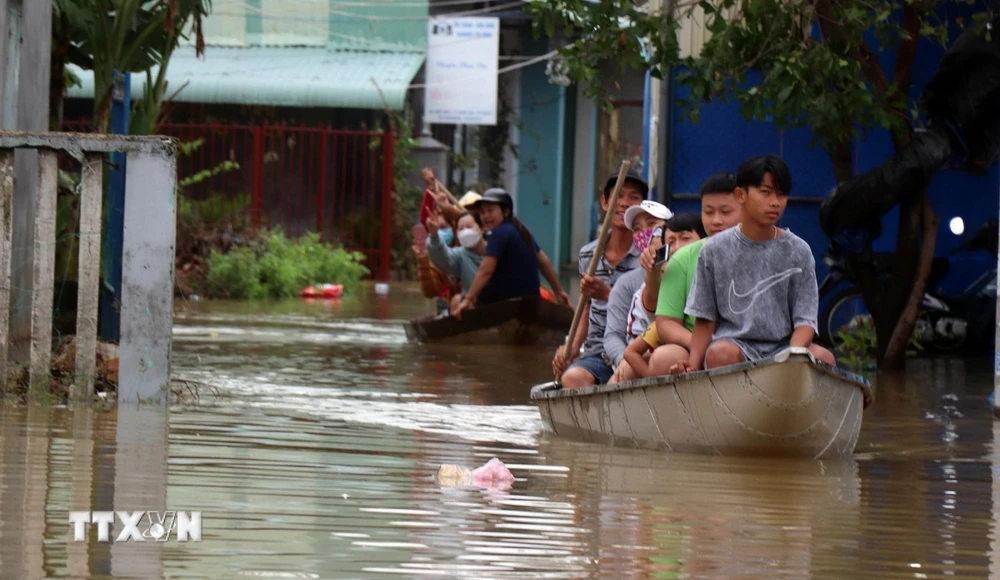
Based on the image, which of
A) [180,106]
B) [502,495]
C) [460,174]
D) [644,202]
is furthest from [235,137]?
[502,495]

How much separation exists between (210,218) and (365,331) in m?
7.40

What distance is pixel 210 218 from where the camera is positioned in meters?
22.1

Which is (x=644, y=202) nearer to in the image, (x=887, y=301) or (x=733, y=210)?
(x=733, y=210)

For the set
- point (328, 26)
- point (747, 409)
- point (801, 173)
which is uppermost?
point (328, 26)

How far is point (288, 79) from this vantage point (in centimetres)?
2514

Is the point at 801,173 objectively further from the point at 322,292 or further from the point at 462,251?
the point at 322,292

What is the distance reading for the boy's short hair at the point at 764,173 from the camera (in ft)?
22.6

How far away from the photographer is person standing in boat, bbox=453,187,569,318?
14031 mm

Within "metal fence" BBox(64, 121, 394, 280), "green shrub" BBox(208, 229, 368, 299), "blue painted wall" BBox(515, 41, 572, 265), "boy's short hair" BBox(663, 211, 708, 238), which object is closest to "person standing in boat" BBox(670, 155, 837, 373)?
"boy's short hair" BBox(663, 211, 708, 238)

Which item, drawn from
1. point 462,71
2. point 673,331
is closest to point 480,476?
point 673,331

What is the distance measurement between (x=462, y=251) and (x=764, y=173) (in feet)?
26.8
